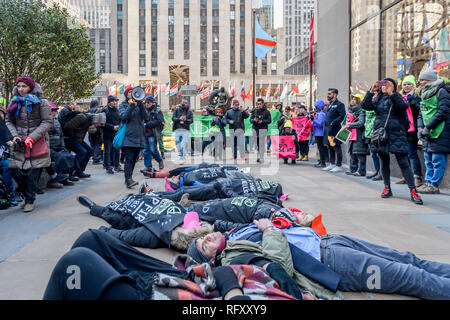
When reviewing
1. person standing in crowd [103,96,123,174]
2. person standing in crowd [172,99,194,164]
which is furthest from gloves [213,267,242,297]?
person standing in crowd [172,99,194,164]

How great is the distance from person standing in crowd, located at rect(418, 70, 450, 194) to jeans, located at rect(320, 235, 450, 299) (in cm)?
469

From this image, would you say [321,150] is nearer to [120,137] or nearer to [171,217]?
[120,137]

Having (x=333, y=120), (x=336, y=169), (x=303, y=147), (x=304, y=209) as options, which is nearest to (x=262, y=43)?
(x=303, y=147)

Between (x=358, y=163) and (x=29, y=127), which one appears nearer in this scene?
(x=29, y=127)

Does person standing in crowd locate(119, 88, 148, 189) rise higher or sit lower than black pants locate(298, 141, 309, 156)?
higher

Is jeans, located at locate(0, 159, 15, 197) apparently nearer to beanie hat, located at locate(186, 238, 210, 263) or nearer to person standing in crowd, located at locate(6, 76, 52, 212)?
→ person standing in crowd, located at locate(6, 76, 52, 212)

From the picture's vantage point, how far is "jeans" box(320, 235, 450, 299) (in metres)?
2.93

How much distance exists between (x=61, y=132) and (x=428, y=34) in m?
8.60

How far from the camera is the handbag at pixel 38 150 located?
617 centimetres

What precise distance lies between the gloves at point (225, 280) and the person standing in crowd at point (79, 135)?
7528 mm

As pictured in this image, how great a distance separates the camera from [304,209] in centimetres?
617

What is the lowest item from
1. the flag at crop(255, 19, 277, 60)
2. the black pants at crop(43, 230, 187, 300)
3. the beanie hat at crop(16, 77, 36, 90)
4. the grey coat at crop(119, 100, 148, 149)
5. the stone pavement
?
the stone pavement

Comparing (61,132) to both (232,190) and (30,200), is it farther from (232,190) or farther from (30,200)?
(232,190)

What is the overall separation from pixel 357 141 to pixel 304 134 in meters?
3.92
